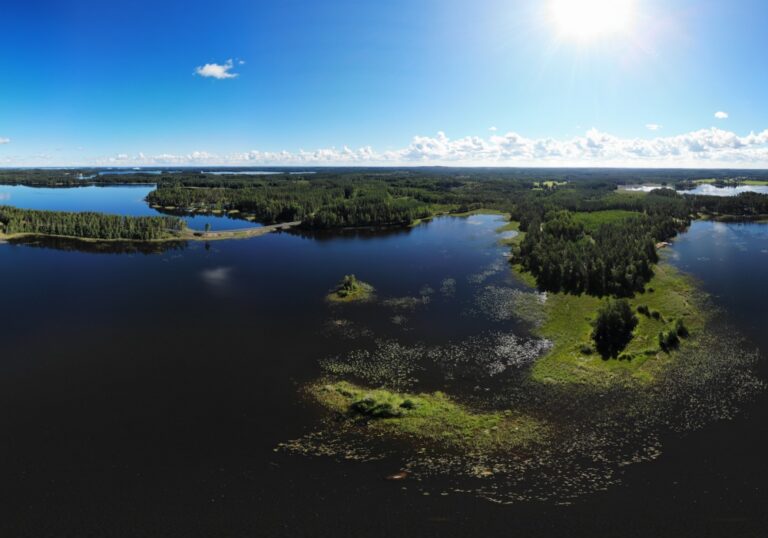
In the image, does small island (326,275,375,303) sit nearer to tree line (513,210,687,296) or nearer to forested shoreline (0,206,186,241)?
tree line (513,210,687,296)

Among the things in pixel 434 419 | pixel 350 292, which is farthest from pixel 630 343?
pixel 350 292

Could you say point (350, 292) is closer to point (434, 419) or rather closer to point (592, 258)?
point (434, 419)

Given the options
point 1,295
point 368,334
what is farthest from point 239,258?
point 368,334

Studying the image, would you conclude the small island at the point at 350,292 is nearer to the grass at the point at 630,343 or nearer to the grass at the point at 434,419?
the grass at the point at 434,419

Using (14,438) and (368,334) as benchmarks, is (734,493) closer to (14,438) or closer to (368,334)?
(368,334)

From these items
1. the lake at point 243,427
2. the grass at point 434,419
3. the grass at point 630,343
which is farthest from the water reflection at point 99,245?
the grass at point 630,343
